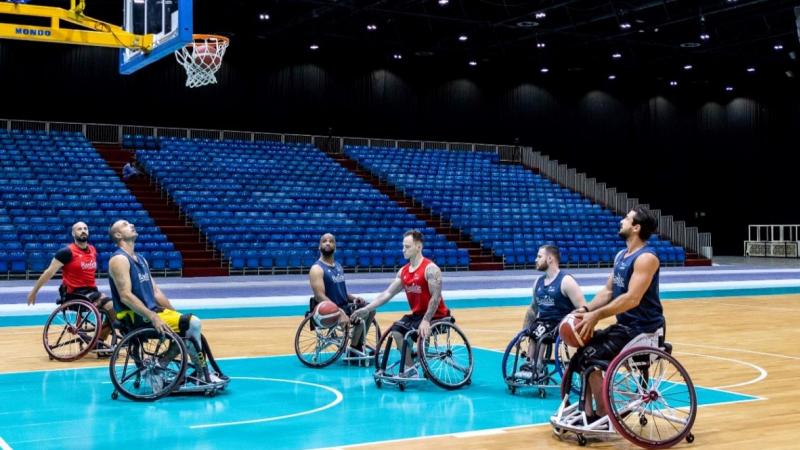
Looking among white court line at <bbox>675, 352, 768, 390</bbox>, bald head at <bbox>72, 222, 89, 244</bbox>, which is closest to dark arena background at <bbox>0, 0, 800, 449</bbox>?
white court line at <bbox>675, 352, 768, 390</bbox>

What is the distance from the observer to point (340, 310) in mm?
7379

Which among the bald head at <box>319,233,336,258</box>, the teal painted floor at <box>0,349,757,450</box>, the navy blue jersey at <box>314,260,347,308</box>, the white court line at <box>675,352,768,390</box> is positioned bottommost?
the white court line at <box>675,352,768,390</box>

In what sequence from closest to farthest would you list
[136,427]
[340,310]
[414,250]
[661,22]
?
[136,427] < [414,250] < [340,310] < [661,22]

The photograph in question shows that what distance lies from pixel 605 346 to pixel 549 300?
1503 mm

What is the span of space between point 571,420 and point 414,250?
7.13ft

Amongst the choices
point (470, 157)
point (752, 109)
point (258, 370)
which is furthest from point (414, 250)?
point (752, 109)

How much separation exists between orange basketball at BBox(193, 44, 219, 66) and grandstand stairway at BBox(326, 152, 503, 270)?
10.8 meters

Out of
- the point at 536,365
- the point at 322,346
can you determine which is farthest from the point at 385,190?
the point at 536,365

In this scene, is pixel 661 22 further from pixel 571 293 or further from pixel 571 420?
pixel 571 420

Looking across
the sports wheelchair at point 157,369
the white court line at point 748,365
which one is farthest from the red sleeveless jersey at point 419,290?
the white court line at point 748,365

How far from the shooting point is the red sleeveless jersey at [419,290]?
22.1ft

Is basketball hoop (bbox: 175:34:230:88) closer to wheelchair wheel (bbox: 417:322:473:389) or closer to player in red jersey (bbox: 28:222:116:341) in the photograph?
player in red jersey (bbox: 28:222:116:341)

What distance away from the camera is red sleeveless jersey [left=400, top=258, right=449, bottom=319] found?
673 cm

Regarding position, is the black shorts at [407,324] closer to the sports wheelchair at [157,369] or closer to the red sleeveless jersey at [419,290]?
the red sleeveless jersey at [419,290]
